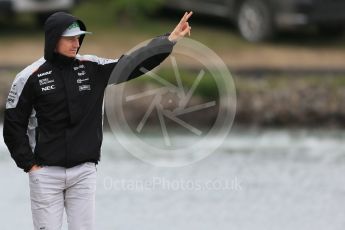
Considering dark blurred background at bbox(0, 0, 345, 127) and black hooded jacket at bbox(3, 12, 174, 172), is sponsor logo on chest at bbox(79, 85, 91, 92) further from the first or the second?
dark blurred background at bbox(0, 0, 345, 127)

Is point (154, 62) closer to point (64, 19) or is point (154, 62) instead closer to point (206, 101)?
point (64, 19)

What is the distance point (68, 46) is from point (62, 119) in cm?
39

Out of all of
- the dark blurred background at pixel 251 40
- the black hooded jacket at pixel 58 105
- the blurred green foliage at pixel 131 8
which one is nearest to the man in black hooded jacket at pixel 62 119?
the black hooded jacket at pixel 58 105

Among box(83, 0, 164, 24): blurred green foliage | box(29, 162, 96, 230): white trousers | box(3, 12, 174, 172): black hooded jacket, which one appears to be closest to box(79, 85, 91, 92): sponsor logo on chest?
box(3, 12, 174, 172): black hooded jacket

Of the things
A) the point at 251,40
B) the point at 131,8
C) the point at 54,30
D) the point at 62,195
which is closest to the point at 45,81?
the point at 54,30

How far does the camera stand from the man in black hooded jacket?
23.4 feet

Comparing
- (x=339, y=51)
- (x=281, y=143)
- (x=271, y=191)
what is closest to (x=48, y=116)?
(x=271, y=191)

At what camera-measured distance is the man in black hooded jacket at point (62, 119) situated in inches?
281

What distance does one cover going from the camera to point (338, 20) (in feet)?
58.0

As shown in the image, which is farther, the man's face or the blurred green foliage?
the blurred green foliage

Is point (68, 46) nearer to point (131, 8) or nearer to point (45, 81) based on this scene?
point (45, 81)

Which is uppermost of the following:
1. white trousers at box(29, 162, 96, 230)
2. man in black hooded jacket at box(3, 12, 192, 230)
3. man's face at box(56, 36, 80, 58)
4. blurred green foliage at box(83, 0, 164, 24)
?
blurred green foliage at box(83, 0, 164, 24)

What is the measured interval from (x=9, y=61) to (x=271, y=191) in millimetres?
5822

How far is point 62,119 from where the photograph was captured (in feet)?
23.6
